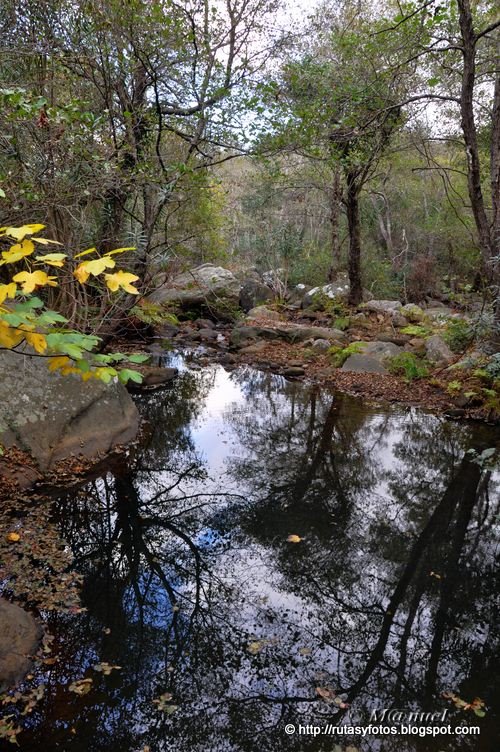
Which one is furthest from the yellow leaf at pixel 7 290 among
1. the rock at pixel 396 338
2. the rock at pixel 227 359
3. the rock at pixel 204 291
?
the rock at pixel 204 291

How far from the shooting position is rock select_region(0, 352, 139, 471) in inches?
203

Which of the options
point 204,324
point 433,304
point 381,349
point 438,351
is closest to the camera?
point 438,351

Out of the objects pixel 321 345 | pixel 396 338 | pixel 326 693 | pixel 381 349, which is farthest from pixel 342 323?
pixel 326 693

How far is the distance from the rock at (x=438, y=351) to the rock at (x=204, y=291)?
20.5 ft

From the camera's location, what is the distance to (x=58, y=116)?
4.83 m

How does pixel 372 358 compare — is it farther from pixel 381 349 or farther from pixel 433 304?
pixel 433 304

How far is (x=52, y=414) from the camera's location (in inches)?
214

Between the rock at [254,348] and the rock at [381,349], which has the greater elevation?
the rock at [254,348]

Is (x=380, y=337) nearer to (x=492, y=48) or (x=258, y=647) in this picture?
(x=492, y=48)

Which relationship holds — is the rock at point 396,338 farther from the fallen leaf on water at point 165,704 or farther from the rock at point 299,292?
the fallen leaf on water at point 165,704

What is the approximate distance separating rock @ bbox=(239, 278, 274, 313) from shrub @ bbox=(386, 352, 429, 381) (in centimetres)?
805

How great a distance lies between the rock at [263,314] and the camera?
50.4 feet

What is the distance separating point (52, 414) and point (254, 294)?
41.7 ft

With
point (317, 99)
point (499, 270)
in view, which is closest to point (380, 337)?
point (499, 270)
